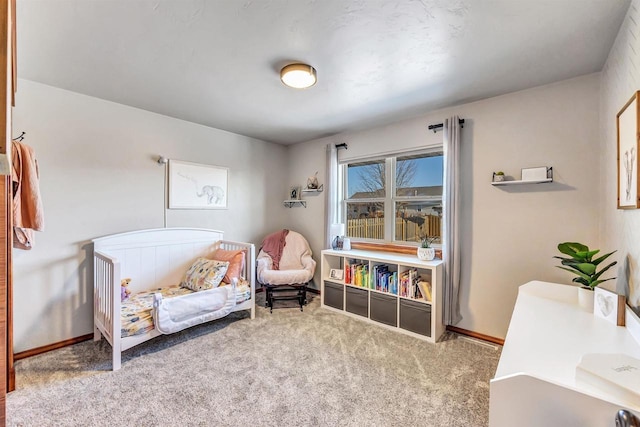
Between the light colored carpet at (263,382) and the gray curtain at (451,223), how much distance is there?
1.06 ft

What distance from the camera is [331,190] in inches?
149

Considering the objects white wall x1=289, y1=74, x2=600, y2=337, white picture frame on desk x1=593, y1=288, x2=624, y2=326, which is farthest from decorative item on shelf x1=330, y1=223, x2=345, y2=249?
white picture frame on desk x1=593, y1=288, x2=624, y2=326

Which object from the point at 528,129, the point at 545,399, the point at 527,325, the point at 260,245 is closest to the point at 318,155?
the point at 260,245

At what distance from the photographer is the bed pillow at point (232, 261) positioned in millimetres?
2967

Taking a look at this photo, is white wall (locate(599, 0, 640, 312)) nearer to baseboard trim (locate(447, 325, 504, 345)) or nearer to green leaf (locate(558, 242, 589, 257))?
green leaf (locate(558, 242, 589, 257))

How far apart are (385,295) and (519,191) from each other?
162 centimetres

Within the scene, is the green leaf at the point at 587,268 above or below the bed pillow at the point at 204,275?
above

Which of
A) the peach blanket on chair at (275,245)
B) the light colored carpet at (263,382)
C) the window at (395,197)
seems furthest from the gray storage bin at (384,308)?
the peach blanket on chair at (275,245)

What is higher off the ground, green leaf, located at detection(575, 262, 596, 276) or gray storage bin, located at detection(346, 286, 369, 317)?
green leaf, located at detection(575, 262, 596, 276)

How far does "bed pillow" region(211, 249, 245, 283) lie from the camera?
297 cm

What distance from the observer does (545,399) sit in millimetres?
860

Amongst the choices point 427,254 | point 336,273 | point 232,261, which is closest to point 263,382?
point 232,261

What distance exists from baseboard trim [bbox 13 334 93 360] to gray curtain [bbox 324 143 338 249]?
273 centimetres

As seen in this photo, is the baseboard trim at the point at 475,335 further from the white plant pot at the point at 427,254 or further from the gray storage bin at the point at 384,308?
the white plant pot at the point at 427,254
